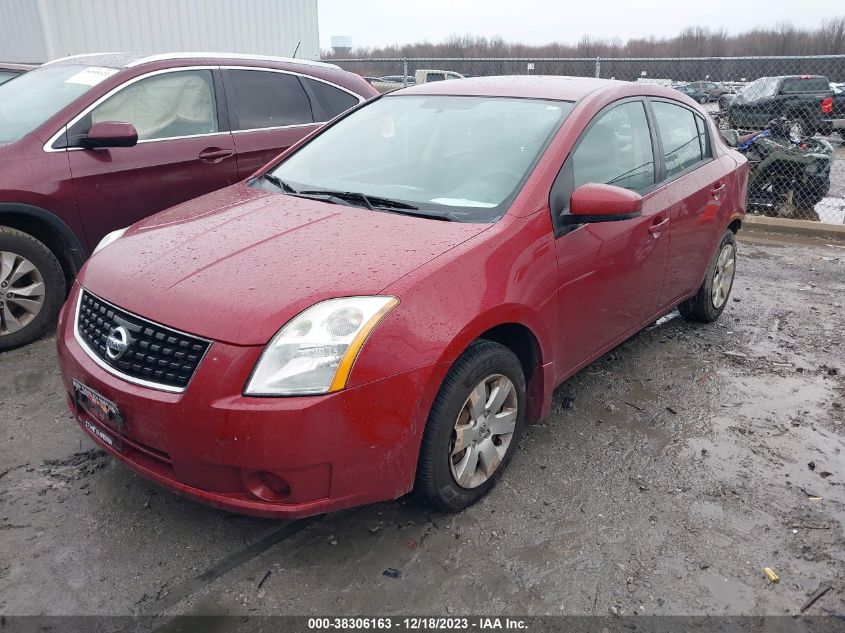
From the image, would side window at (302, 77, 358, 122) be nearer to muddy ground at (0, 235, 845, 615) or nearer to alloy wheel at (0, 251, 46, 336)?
alloy wheel at (0, 251, 46, 336)

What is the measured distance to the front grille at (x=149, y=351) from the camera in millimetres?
2156

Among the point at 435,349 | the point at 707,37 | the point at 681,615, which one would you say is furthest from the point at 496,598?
the point at 707,37

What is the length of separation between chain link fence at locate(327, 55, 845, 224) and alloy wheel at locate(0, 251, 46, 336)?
527 cm

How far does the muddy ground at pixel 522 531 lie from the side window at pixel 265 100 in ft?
7.61

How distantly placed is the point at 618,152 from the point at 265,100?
112 inches

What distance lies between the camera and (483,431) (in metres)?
2.67

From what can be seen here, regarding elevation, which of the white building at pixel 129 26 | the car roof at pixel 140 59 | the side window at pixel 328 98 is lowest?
the side window at pixel 328 98

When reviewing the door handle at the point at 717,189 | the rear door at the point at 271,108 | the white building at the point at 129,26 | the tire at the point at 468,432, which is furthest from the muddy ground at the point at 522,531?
the white building at the point at 129,26

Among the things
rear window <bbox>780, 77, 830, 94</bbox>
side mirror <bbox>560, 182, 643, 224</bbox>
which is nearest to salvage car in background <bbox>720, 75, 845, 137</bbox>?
rear window <bbox>780, 77, 830, 94</bbox>

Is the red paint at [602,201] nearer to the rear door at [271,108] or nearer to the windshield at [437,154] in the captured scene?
the windshield at [437,154]

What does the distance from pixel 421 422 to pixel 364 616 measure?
66 cm

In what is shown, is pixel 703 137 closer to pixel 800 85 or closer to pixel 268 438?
pixel 268 438

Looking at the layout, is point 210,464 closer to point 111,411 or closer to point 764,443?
point 111,411

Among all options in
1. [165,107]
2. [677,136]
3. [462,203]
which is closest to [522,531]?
[462,203]
